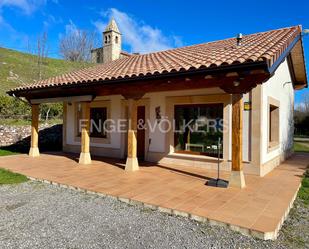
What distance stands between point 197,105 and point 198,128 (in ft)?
2.90

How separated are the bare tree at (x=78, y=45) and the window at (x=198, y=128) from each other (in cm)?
2668

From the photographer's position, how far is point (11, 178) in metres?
8.10

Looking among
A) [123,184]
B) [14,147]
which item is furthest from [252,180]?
[14,147]

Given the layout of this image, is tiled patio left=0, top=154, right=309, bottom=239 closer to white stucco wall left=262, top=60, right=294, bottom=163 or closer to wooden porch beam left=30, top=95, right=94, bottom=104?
white stucco wall left=262, top=60, right=294, bottom=163

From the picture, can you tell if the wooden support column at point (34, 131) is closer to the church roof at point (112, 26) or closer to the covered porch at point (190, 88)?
the covered porch at point (190, 88)

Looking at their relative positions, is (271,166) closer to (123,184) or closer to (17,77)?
(123,184)

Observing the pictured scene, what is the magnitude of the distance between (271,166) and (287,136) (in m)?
4.32

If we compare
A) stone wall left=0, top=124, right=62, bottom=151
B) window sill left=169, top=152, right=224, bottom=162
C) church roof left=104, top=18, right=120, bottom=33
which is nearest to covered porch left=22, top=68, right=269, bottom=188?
window sill left=169, top=152, right=224, bottom=162

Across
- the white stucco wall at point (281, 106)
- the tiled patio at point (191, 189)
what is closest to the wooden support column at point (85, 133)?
the tiled patio at point (191, 189)

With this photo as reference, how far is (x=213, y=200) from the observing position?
5.82 meters

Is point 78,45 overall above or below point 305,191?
above

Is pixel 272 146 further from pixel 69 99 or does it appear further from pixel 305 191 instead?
pixel 69 99

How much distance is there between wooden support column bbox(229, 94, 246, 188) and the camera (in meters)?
6.76

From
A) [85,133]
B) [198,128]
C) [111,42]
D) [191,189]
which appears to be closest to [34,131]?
[85,133]
